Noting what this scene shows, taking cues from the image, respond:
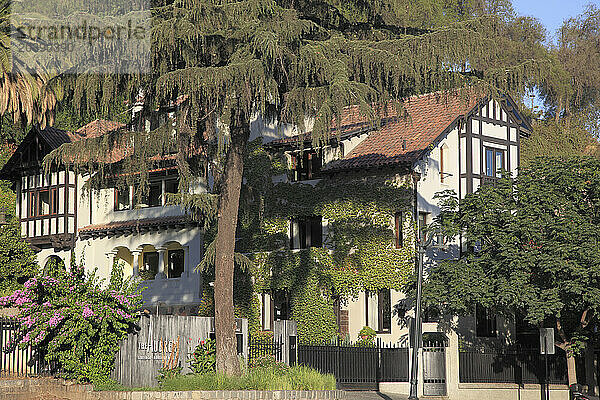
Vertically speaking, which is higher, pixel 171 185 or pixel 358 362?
pixel 171 185

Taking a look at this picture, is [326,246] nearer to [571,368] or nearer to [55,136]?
[571,368]

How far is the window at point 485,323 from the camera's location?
133 ft

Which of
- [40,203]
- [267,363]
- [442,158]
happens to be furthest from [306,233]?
[40,203]

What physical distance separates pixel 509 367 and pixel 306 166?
12.6 m

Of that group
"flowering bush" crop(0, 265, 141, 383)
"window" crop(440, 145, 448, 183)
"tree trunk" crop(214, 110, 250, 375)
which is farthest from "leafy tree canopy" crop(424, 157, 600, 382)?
"flowering bush" crop(0, 265, 141, 383)

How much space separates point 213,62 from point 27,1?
24.6 feet

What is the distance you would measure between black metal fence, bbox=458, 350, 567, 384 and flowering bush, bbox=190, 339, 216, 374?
1120 cm

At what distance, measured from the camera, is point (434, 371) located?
34.8m

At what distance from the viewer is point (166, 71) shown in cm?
2653

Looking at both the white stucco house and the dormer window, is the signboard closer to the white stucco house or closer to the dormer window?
the dormer window

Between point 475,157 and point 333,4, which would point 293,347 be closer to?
point 333,4

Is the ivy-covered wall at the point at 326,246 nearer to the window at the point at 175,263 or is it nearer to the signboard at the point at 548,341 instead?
the window at the point at 175,263

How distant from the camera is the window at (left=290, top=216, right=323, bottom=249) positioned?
140 feet

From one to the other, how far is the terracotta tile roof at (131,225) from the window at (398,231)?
1049 cm
